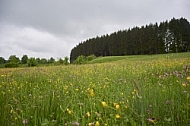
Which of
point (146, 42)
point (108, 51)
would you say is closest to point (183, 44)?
point (146, 42)

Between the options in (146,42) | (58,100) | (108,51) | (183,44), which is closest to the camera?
(58,100)

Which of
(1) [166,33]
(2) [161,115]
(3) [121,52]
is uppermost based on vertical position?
(1) [166,33]

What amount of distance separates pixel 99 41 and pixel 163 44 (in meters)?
39.8

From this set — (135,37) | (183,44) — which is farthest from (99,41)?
(183,44)

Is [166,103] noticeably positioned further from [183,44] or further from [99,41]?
[99,41]

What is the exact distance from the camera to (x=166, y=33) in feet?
186

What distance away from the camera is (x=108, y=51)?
271ft

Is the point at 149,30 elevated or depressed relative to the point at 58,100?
elevated

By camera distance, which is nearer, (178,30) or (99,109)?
(99,109)

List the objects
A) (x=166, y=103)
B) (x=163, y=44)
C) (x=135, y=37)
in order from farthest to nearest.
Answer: (x=135, y=37), (x=163, y=44), (x=166, y=103)

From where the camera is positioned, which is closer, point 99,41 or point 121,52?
point 121,52

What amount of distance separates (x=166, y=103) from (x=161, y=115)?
0.31 meters

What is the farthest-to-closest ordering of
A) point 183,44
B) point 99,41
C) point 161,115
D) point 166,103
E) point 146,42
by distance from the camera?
point 99,41, point 146,42, point 183,44, point 166,103, point 161,115

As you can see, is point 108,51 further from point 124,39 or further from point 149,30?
point 149,30
